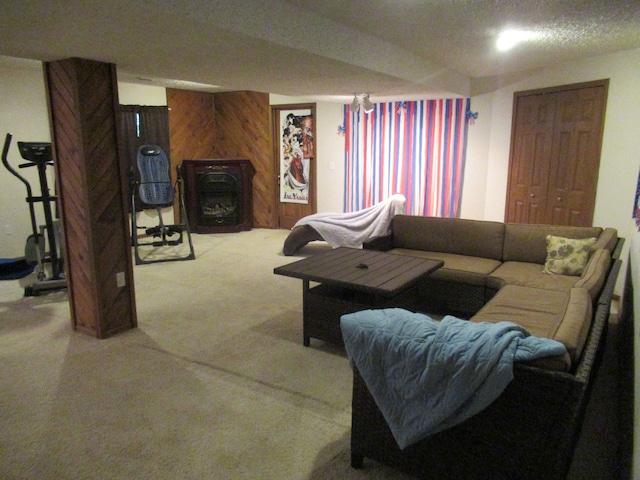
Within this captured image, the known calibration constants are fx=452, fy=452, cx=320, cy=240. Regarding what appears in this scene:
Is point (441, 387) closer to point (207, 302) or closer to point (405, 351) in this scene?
point (405, 351)

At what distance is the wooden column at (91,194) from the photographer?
10.6 ft

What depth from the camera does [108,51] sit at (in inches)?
114

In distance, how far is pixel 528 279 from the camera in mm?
3582

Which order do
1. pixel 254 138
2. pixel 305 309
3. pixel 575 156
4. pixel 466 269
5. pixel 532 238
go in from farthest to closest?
pixel 254 138
pixel 575 156
pixel 532 238
pixel 466 269
pixel 305 309

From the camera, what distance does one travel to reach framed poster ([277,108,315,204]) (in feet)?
25.0

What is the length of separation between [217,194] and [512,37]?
550 cm

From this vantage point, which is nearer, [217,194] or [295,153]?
[295,153]

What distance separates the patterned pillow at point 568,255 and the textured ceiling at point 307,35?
1.66 meters

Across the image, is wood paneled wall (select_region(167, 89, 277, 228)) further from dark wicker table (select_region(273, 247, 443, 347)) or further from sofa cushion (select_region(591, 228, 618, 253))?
sofa cushion (select_region(591, 228, 618, 253))

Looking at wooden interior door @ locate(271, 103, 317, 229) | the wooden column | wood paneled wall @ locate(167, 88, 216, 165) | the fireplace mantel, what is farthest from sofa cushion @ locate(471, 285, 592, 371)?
wood paneled wall @ locate(167, 88, 216, 165)

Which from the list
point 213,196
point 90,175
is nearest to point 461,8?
point 90,175

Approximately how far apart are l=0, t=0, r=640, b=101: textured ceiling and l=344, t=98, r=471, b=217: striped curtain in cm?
168

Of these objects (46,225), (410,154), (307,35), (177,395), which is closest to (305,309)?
(177,395)

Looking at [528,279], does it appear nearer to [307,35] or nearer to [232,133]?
[307,35]
